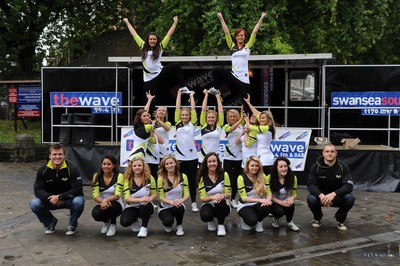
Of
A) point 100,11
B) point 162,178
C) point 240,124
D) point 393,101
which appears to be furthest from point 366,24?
point 100,11

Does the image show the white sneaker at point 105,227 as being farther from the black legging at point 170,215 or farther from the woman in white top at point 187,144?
the woman in white top at point 187,144

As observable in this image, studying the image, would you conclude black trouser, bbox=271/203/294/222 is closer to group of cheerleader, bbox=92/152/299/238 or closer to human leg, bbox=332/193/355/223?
group of cheerleader, bbox=92/152/299/238

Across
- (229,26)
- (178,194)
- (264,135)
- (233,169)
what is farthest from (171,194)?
(229,26)

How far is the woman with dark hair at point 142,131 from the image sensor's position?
7.33m

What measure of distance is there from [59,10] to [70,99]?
13.8 meters

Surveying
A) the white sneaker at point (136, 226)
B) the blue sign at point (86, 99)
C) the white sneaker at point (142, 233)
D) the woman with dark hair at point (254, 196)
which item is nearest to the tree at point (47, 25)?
the blue sign at point (86, 99)

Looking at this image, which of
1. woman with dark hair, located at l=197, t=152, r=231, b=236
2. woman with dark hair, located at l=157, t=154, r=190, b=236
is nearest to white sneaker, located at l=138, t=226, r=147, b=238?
woman with dark hair, located at l=157, t=154, r=190, b=236

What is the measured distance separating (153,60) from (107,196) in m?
2.93

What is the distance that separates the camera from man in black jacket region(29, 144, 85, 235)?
620 cm

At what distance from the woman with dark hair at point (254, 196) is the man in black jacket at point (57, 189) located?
7.41ft

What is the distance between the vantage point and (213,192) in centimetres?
649

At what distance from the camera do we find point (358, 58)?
20.2m

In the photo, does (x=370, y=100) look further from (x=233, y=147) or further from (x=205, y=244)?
(x=205, y=244)

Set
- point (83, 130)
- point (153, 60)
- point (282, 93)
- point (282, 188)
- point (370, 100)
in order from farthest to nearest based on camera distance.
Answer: point (282, 93)
point (370, 100)
point (83, 130)
point (153, 60)
point (282, 188)
